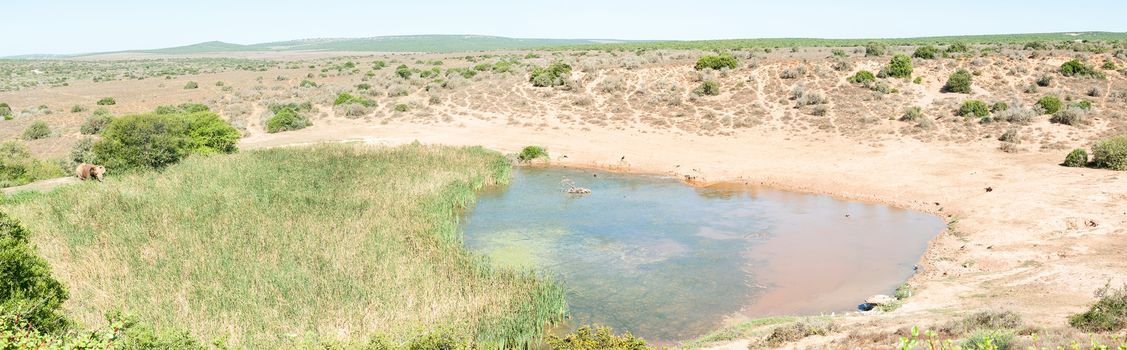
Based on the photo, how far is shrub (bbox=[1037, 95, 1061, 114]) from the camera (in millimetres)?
38219

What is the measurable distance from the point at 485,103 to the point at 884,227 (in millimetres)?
34530

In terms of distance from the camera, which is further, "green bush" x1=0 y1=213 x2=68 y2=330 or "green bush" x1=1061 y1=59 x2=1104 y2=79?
"green bush" x1=1061 y1=59 x2=1104 y2=79

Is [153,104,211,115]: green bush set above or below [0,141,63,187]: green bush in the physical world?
above

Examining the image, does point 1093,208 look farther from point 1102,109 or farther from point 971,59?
point 971,59

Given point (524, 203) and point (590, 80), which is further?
point (590, 80)

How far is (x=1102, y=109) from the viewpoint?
38.6 meters

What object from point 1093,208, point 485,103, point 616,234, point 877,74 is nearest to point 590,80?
point 485,103

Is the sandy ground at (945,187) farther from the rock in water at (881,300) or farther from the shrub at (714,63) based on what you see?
the shrub at (714,63)

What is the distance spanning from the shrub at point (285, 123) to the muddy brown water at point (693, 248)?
22164 mm

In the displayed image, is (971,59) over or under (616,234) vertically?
over

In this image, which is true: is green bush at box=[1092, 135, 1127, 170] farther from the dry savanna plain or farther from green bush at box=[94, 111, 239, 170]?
green bush at box=[94, 111, 239, 170]

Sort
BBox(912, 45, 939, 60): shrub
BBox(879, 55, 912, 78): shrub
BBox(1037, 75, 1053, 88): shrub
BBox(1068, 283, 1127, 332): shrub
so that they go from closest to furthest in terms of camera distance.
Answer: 1. BBox(1068, 283, 1127, 332): shrub
2. BBox(1037, 75, 1053, 88): shrub
3. BBox(879, 55, 912, 78): shrub
4. BBox(912, 45, 939, 60): shrub

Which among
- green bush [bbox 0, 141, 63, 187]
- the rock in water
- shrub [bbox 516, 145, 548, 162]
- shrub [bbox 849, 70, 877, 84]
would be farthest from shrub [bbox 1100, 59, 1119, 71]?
green bush [bbox 0, 141, 63, 187]

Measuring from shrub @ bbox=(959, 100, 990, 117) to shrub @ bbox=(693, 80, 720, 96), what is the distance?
16437 millimetres
